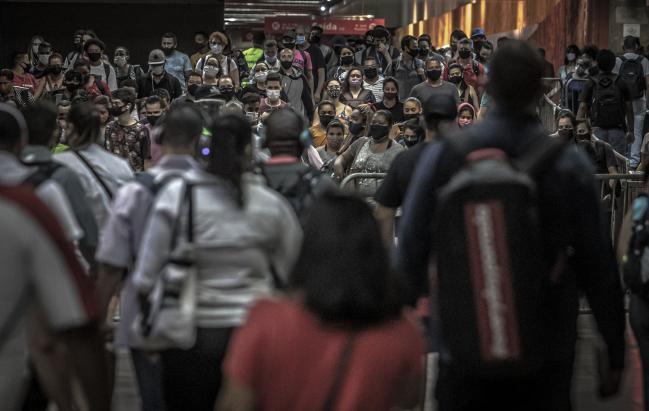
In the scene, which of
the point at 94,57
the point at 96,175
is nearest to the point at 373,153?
the point at 96,175

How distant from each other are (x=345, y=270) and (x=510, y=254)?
93 cm

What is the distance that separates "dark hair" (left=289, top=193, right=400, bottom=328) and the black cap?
3576 millimetres

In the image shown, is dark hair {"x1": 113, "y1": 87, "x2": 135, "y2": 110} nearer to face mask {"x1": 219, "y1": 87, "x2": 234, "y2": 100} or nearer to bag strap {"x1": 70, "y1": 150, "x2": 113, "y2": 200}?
face mask {"x1": 219, "y1": 87, "x2": 234, "y2": 100}

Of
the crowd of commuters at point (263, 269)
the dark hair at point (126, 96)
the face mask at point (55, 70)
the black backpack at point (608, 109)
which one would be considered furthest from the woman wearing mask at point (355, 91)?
the crowd of commuters at point (263, 269)

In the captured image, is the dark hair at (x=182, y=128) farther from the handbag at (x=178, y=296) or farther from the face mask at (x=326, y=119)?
the face mask at (x=326, y=119)

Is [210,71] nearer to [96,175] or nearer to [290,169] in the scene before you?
[96,175]

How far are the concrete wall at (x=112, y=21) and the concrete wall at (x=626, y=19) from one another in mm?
14819

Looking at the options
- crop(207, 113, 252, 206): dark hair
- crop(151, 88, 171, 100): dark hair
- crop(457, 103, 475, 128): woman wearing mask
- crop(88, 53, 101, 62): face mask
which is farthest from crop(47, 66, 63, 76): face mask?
crop(207, 113, 252, 206): dark hair

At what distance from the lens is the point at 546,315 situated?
4105 millimetres

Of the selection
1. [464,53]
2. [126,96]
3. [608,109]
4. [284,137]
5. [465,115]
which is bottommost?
[608,109]

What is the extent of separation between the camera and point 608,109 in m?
18.3

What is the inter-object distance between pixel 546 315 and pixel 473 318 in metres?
0.29

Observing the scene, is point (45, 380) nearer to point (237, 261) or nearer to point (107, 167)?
point (237, 261)

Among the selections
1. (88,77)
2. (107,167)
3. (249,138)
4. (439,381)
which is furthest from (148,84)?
(439,381)
